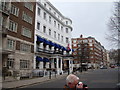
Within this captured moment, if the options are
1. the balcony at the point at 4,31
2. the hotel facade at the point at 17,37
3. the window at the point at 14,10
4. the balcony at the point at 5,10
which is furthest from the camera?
the window at the point at 14,10

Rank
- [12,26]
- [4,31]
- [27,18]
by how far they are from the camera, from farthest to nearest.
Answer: [27,18], [12,26], [4,31]

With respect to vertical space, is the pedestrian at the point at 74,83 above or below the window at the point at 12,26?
below

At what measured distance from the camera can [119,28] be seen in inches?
1029

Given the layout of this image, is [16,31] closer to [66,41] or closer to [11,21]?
[11,21]

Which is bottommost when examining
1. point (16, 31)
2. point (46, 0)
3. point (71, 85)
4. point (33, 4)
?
point (71, 85)

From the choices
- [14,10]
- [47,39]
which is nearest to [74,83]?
[14,10]

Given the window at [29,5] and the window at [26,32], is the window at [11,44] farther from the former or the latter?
the window at [29,5]

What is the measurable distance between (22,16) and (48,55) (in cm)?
1199

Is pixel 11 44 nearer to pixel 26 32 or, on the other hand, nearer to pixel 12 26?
pixel 12 26

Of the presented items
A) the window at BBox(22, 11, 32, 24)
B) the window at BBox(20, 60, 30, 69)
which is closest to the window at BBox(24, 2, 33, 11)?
the window at BBox(22, 11, 32, 24)

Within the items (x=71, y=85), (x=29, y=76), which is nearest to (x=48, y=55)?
(x=29, y=76)

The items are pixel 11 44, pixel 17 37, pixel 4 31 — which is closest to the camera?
pixel 4 31

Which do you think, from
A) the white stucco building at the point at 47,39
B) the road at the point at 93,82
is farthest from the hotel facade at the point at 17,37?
the road at the point at 93,82

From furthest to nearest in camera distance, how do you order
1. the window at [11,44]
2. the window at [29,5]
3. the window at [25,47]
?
the window at [29,5]
the window at [25,47]
the window at [11,44]
